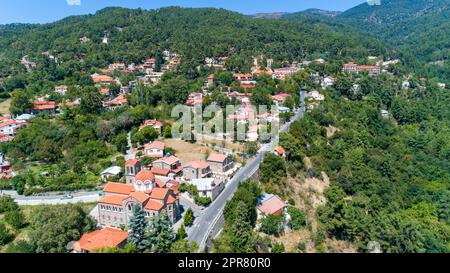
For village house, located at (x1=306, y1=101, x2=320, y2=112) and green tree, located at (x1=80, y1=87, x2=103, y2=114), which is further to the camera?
village house, located at (x1=306, y1=101, x2=320, y2=112)

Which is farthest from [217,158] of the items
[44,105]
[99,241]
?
[44,105]

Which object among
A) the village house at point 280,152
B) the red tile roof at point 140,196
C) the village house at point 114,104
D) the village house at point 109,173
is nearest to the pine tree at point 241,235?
the red tile roof at point 140,196

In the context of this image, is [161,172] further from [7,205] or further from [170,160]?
[7,205]

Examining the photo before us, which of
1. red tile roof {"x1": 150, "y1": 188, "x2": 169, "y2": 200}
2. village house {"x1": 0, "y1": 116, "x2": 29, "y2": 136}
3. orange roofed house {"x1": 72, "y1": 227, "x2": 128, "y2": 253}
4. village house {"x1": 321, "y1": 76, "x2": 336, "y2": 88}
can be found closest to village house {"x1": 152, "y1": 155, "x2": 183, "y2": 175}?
red tile roof {"x1": 150, "y1": 188, "x2": 169, "y2": 200}

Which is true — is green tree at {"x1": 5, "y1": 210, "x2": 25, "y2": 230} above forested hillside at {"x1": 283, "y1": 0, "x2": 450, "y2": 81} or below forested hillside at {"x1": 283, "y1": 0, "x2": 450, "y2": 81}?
below

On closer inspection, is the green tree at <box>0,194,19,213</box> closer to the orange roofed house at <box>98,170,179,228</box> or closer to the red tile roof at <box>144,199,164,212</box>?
the orange roofed house at <box>98,170,179,228</box>

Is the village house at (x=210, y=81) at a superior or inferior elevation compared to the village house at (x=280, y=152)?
superior

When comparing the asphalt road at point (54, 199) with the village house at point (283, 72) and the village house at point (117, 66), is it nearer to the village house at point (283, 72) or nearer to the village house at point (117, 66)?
the village house at point (283, 72)
